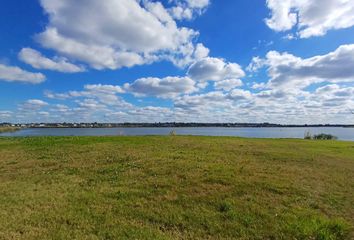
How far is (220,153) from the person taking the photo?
18.3m

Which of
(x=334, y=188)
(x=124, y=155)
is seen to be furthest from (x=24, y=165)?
(x=334, y=188)

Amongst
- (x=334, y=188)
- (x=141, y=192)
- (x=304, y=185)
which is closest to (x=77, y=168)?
(x=141, y=192)

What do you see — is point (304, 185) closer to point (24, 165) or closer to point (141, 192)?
point (141, 192)

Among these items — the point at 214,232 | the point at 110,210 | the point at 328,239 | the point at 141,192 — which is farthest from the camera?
the point at 141,192

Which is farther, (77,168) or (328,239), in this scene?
(77,168)

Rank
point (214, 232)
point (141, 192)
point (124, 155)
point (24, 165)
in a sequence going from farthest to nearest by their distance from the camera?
point (124, 155) → point (24, 165) → point (141, 192) → point (214, 232)

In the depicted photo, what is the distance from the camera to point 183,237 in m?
7.12

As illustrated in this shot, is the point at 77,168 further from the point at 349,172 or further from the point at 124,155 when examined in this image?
the point at 349,172

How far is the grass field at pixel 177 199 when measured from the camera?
24.4 ft

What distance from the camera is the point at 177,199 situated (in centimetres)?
961

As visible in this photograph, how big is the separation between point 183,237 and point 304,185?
593 cm

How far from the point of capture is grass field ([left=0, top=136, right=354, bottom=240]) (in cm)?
743

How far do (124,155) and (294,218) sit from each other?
11076 mm

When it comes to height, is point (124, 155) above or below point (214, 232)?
above
